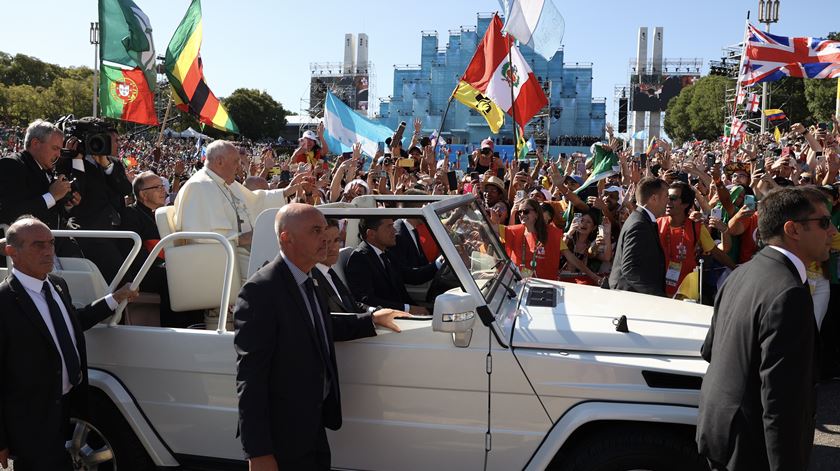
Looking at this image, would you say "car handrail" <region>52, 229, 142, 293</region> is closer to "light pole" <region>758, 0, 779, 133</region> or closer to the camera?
the camera

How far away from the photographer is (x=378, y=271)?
432 cm

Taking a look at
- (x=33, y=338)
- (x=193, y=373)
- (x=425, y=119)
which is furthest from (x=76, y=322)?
(x=425, y=119)

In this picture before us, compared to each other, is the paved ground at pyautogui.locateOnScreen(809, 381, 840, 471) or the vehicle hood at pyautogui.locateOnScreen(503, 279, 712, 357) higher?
the vehicle hood at pyautogui.locateOnScreen(503, 279, 712, 357)

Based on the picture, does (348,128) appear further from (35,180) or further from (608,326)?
(608,326)

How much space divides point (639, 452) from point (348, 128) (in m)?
10.8

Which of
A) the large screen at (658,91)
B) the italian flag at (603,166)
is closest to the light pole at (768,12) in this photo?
the italian flag at (603,166)

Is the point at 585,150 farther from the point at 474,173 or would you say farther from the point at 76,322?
the point at 76,322

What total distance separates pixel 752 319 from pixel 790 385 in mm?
261

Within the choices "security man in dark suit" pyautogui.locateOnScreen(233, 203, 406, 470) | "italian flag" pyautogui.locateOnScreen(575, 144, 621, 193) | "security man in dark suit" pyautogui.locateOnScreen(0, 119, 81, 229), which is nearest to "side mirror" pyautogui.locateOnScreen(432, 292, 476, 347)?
"security man in dark suit" pyautogui.locateOnScreen(233, 203, 406, 470)

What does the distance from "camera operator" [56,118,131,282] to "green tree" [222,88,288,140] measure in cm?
8895

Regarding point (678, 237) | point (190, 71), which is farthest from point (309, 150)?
point (678, 237)

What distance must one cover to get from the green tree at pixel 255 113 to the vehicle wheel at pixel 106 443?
9143cm

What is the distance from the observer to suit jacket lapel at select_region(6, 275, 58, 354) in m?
3.49

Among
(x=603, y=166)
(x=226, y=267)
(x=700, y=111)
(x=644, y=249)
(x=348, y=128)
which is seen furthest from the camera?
(x=700, y=111)
